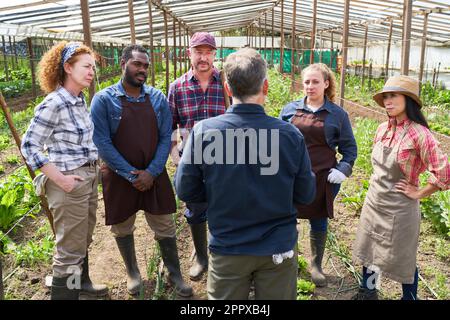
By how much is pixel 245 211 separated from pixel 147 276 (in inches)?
67.2

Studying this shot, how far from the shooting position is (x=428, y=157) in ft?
8.04

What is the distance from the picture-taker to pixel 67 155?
2547mm

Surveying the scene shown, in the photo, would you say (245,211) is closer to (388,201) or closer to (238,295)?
(238,295)

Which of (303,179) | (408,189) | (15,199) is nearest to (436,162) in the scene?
(408,189)

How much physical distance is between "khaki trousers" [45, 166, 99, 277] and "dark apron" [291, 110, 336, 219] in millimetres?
1416

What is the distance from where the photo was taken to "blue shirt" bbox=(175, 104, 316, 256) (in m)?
1.79

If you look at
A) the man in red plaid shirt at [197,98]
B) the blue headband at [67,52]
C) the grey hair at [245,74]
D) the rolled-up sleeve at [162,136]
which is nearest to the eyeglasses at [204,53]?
the man in red plaid shirt at [197,98]

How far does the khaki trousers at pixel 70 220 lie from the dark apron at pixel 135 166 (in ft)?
0.82

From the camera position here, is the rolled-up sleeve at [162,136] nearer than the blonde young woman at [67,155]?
No

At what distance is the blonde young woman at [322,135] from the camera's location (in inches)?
116

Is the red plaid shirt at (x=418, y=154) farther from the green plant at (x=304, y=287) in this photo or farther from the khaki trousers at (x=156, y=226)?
the khaki trousers at (x=156, y=226)

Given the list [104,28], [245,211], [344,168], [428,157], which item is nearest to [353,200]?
[344,168]

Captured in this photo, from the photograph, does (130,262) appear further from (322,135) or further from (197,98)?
(322,135)

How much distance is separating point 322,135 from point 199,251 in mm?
1316
